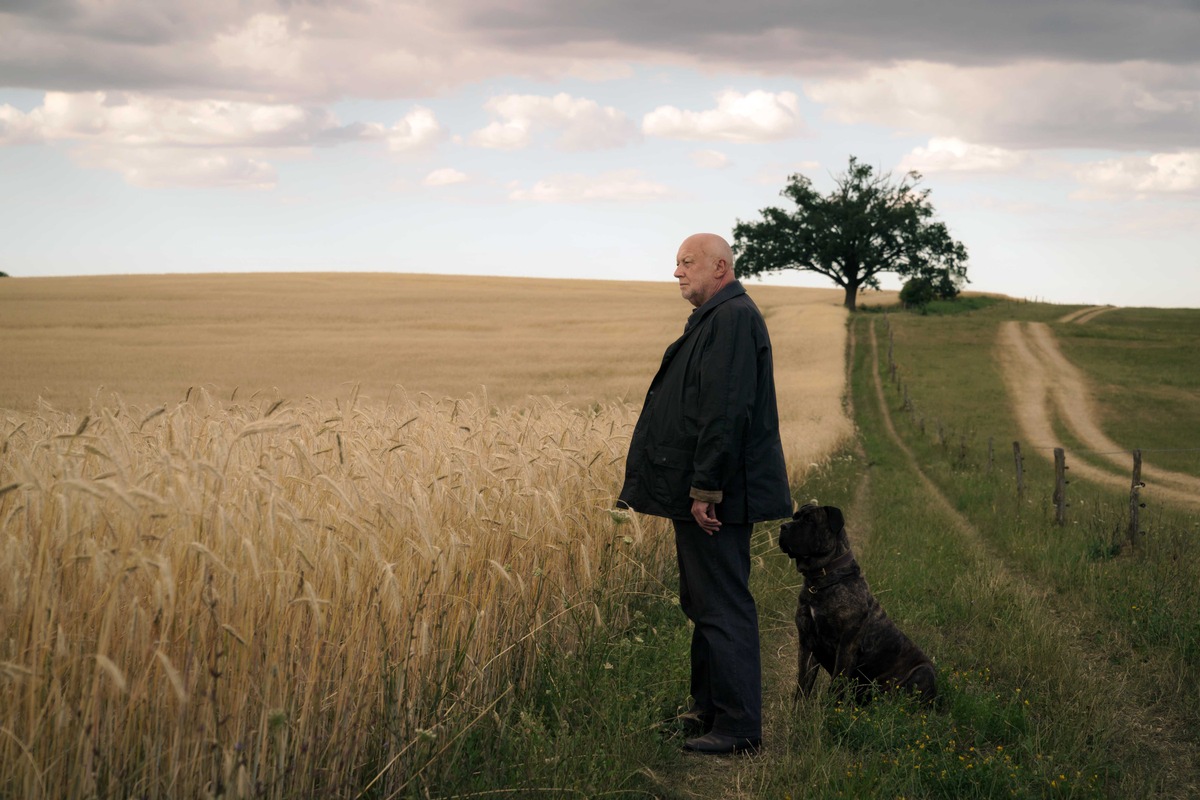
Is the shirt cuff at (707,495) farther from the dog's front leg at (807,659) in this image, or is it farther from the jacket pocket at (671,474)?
the dog's front leg at (807,659)

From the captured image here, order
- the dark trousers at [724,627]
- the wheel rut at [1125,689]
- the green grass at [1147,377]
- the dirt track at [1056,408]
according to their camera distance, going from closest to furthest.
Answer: the dark trousers at [724,627], the wheel rut at [1125,689], the dirt track at [1056,408], the green grass at [1147,377]

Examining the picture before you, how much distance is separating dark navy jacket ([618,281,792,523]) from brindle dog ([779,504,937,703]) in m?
0.34

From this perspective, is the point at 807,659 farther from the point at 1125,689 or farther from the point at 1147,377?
the point at 1147,377

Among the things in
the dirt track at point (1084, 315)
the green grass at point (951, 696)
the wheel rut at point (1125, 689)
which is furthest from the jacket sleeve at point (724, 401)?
the dirt track at point (1084, 315)

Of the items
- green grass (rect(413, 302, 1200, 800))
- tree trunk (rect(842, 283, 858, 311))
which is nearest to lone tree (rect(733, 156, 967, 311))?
tree trunk (rect(842, 283, 858, 311))

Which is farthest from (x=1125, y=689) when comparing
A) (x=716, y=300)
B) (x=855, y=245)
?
(x=855, y=245)

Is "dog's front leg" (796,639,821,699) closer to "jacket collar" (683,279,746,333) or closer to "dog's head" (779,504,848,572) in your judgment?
"dog's head" (779,504,848,572)

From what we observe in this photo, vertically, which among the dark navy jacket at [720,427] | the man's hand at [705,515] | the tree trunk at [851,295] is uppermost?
the tree trunk at [851,295]

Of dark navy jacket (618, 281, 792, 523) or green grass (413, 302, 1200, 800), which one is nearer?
green grass (413, 302, 1200, 800)

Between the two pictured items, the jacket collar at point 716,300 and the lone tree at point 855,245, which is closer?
the jacket collar at point 716,300

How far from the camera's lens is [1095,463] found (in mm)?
23719

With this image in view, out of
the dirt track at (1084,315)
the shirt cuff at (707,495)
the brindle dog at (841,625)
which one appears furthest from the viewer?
the dirt track at (1084,315)

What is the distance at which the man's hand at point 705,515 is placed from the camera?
4.45 meters

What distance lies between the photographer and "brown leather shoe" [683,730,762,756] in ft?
14.6
